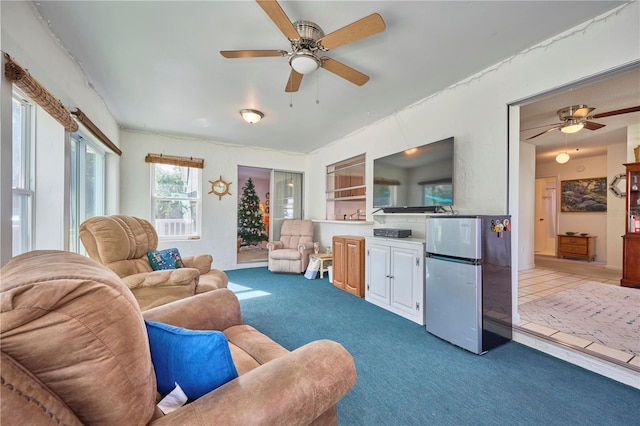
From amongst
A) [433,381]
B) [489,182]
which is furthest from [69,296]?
[489,182]

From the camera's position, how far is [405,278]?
2.90m

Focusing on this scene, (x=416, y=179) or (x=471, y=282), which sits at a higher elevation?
(x=416, y=179)

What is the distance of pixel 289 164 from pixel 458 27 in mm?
4339

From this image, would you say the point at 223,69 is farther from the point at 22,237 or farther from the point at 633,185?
the point at 633,185

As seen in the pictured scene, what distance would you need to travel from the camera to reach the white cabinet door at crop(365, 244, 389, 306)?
10.4 feet

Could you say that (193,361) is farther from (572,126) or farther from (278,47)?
(572,126)

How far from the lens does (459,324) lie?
226 centimetres

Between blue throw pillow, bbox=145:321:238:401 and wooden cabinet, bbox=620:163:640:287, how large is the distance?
5657mm

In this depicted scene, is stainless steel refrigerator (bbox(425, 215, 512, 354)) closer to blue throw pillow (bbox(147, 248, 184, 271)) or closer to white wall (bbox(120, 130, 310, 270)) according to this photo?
blue throw pillow (bbox(147, 248, 184, 271))

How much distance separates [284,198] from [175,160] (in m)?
2.32

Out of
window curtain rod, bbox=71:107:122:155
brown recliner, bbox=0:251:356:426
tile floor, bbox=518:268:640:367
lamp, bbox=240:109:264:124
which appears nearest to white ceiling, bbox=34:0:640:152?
lamp, bbox=240:109:264:124

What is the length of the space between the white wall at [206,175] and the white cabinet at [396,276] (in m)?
3.09

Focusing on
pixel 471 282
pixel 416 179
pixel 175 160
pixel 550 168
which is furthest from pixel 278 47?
pixel 550 168

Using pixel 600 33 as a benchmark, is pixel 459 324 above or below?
below
